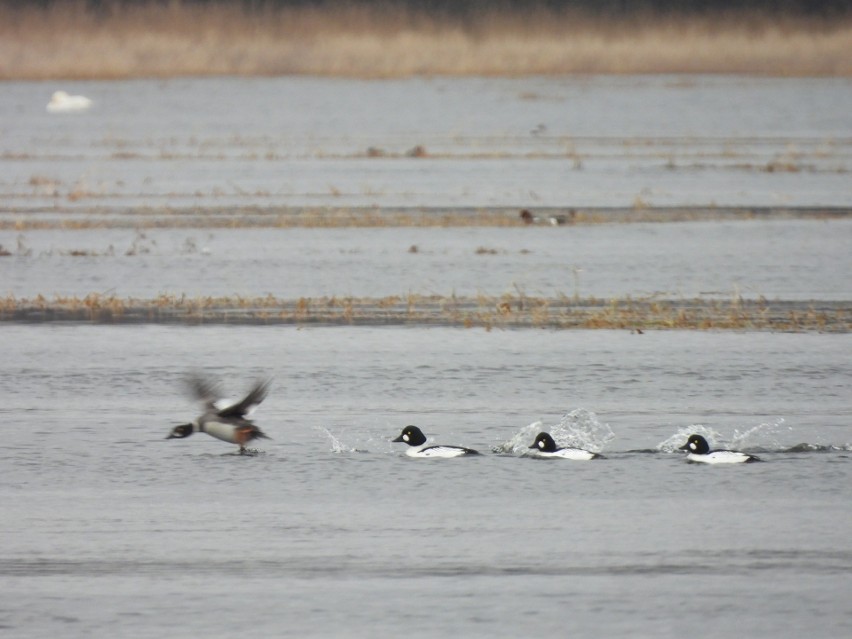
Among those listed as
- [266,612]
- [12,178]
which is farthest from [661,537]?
[12,178]

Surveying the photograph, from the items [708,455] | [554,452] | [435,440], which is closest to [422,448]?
[435,440]

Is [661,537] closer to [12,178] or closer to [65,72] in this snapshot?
[12,178]

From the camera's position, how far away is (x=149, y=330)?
13031 millimetres

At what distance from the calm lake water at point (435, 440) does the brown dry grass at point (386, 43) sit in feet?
109

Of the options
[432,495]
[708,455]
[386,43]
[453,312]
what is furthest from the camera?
[386,43]

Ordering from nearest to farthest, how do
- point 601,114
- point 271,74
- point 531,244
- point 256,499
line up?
point 256,499 → point 531,244 → point 601,114 → point 271,74

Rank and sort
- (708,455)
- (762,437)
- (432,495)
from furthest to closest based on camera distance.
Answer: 1. (762,437)
2. (708,455)
3. (432,495)

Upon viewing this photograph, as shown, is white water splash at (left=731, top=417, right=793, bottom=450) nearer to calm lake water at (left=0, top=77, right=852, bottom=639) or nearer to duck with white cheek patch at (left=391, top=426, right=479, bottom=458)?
calm lake water at (left=0, top=77, right=852, bottom=639)

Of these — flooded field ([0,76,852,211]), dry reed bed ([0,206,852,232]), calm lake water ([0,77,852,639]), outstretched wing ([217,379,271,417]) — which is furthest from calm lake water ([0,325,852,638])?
flooded field ([0,76,852,211])

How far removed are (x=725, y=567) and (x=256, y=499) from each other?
2.25 metres

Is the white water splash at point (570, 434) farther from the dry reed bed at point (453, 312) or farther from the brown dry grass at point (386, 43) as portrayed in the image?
the brown dry grass at point (386, 43)

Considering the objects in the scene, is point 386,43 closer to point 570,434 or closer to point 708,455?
point 570,434

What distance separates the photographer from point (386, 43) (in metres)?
60.0

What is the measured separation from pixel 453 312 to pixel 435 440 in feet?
15.1
